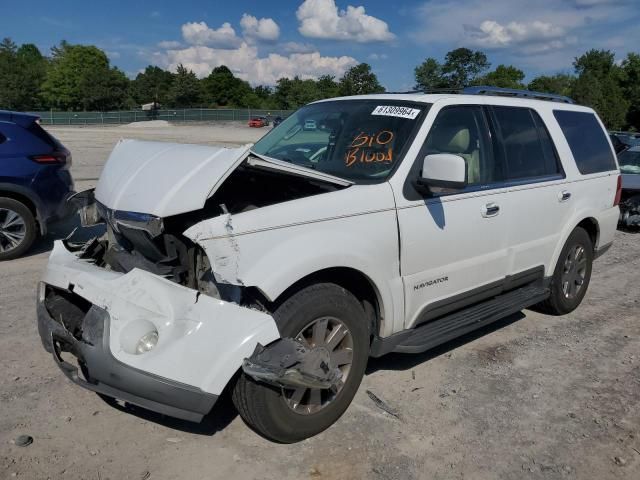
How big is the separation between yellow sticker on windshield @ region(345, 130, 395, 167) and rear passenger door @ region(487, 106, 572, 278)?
1.01 metres

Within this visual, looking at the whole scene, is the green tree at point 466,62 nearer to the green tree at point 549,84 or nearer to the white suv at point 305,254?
the green tree at point 549,84

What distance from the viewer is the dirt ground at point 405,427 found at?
3.12m

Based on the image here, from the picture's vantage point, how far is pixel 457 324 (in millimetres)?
4117

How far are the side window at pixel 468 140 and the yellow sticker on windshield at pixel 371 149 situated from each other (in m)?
0.33

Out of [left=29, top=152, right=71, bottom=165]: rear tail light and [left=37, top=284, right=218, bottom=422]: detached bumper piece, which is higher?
[left=29, top=152, right=71, bottom=165]: rear tail light

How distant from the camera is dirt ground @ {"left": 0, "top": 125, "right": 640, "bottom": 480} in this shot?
3115 mm

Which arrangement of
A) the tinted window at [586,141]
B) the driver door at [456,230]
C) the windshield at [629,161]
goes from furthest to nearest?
the windshield at [629,161] < the tinted window at [586,141] < the driver door at [456,230]

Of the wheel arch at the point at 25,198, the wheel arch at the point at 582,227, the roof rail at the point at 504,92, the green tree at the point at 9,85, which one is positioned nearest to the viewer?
the roof rail at the point at 504,92

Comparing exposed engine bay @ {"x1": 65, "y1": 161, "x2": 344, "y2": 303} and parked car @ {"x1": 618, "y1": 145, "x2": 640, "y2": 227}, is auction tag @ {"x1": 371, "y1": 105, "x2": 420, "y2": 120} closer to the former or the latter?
exposed engine bay @ {"x1": 65, "y1": 161, "x2": 344, "y2": 303}

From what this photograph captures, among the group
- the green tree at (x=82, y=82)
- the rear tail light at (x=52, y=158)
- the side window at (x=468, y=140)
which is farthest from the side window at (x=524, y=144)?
the green tree at (x=82, y=82)

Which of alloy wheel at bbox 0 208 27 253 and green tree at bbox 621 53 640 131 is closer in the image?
alloy wheel at bbox 0 208 27 253

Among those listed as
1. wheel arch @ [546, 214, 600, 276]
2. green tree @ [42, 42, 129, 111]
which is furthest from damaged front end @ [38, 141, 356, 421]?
green tree @ [42, 42, 129, 111]

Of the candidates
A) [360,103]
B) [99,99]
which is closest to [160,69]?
[99,99]

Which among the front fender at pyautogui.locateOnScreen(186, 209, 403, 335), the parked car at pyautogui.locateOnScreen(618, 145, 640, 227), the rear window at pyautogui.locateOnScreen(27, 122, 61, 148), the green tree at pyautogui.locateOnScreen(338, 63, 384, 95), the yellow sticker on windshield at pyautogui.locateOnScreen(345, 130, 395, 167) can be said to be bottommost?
the parked car at pyautogui.locateOnScreen(618, 145, 640, 227)
